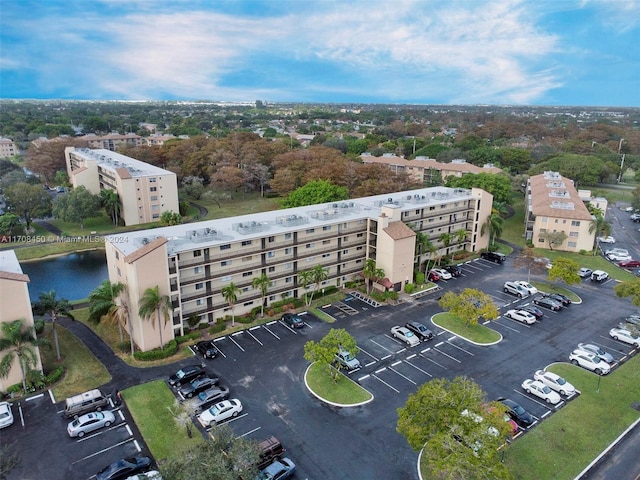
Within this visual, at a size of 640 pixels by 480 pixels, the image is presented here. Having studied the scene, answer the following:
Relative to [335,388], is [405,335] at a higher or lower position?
higher

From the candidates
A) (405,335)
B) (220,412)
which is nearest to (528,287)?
(405,335)

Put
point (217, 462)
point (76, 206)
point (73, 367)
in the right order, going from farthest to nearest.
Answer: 1. point (76, 206)
2. point (73, 367)
3. point (217, 462)

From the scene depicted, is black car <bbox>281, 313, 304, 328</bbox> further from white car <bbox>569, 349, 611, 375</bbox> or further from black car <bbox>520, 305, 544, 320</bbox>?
white car <bbox>569, 349, 611, 375</bbox>

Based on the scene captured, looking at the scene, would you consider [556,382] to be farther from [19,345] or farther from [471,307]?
[19,345]

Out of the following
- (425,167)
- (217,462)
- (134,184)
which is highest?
(134,184)

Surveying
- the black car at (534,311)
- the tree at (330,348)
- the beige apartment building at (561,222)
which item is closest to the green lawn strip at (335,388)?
the tree at (330,348)

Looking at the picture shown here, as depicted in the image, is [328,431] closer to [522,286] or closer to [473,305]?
[473,305]
